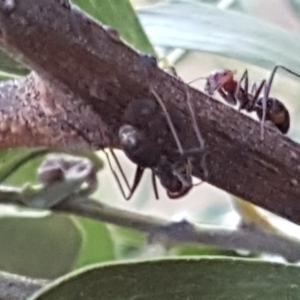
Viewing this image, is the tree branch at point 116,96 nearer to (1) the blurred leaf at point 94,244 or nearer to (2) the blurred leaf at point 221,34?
(2) the blurred leaf at point 221,34

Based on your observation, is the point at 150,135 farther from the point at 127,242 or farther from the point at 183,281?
the point at 127,242

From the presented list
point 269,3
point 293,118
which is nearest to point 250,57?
point 293,118

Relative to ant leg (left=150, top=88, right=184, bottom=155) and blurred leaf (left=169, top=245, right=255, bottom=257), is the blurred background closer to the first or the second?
blurred leaf (left=169, top=245, right=255, bottom=257)

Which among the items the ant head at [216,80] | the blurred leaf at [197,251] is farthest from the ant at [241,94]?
the blurred leaf at [197,251]

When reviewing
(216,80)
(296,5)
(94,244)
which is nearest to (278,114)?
(216,80)

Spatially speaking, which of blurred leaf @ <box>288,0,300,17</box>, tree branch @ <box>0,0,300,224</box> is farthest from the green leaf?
blurred leaf @ <box>288,0,300,17</box>
